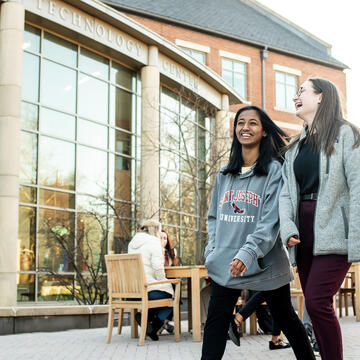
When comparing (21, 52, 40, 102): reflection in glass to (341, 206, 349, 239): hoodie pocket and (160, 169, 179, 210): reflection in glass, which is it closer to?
(160, 169, 179, 210): reflection in glass

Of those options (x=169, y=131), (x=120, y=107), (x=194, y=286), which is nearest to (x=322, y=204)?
(x=194, y=286)

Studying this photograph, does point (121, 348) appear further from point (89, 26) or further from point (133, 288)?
point (89, 26)

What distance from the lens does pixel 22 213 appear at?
1479 centimetres

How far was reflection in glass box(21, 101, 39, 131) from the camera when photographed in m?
15.0

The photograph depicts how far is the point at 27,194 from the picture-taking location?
49.2 ft

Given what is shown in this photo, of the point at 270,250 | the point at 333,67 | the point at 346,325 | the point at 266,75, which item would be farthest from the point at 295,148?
the point at 333,67

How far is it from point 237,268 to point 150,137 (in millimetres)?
13716

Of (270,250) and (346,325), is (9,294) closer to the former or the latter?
(346,325)

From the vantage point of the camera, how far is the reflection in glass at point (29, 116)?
15039 millimetres

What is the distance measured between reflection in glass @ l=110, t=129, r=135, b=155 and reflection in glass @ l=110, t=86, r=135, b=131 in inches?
8.4

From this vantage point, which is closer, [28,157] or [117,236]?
[28,157]

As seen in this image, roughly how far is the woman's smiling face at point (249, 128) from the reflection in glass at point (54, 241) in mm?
10452

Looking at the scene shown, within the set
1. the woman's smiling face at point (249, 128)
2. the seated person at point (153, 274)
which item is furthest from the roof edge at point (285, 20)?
the woman's smiling face at point (249, 128)

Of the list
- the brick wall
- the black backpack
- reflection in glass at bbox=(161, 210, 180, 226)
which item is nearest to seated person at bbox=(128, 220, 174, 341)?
the black backpack
